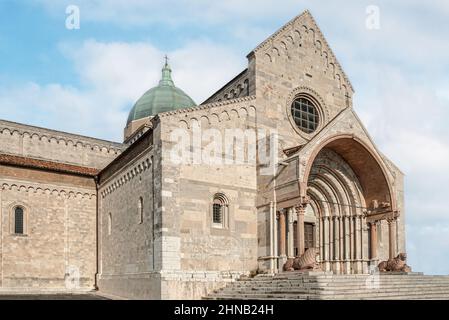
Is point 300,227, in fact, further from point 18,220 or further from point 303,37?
point 18,220

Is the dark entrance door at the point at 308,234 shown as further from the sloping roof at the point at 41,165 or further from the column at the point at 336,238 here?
the sloping roof at the point at 41,165

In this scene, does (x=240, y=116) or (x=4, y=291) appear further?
(x=4, y=291)

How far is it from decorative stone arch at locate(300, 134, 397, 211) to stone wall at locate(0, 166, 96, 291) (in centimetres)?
1295

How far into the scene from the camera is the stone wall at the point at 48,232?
83.0 ft

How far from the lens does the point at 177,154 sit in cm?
2044

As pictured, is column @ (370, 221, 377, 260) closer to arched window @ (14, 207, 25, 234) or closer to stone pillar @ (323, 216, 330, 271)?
stone pillar @ (323, 216, 330, 271)

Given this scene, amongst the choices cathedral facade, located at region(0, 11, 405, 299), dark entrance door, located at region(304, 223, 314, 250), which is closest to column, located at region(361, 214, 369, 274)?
cathedral facade, located at region(0, 11, 405, 299)

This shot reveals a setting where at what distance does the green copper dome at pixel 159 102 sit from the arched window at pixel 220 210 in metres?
19.4

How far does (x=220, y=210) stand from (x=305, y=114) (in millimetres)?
7488

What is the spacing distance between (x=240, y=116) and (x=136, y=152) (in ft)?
16.6

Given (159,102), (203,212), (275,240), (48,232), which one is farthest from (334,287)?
(159,102)

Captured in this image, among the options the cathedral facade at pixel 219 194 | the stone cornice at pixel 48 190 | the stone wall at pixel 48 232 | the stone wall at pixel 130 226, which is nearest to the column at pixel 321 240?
the cathedral facade at pixel 219 194
